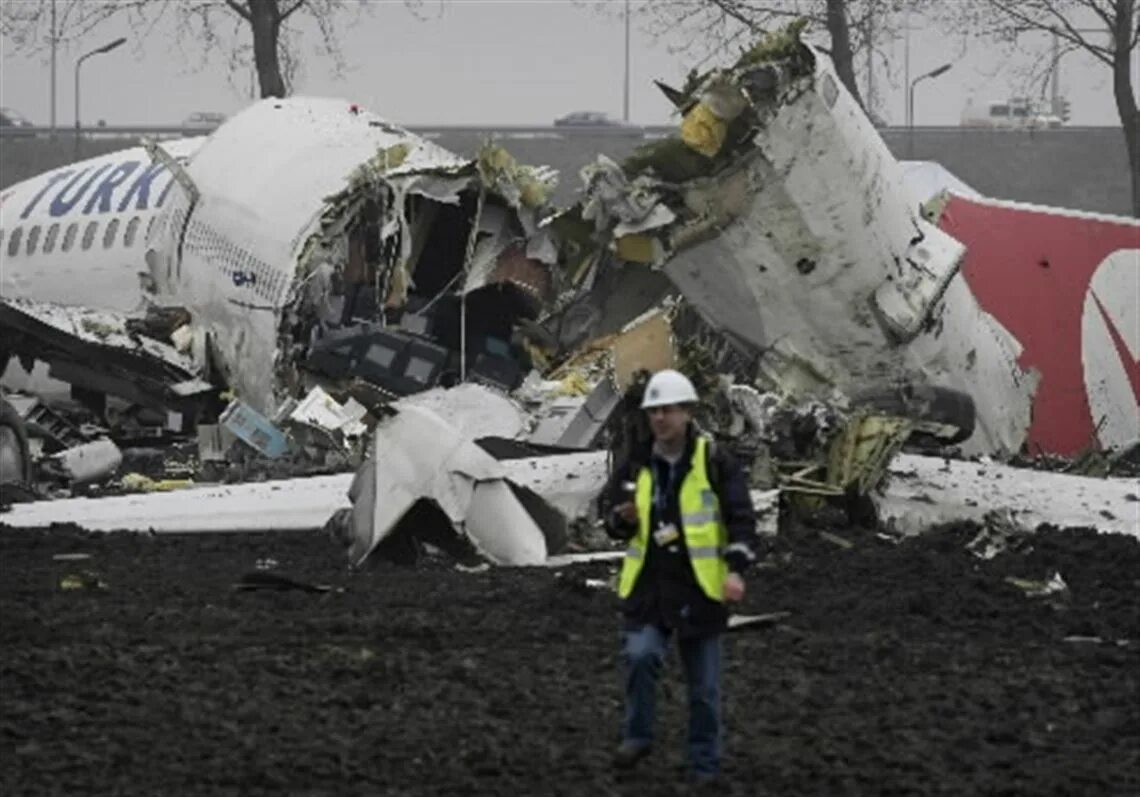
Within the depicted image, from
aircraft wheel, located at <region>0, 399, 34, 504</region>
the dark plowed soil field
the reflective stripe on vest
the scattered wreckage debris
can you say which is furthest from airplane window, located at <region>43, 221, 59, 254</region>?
the reflective stripe on vest

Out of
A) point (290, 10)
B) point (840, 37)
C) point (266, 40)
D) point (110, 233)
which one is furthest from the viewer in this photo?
point (290, 10)

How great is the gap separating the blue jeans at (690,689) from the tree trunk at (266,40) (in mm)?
32335

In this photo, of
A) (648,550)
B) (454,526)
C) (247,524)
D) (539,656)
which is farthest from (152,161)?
(648,550)

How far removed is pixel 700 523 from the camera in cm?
1049

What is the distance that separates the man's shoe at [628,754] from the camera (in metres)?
10.5

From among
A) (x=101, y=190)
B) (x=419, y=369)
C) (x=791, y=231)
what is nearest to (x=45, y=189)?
(x=101, y=190)

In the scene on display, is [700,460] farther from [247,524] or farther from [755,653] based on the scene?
[247,524]

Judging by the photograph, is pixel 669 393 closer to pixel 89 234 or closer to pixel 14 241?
pixel 89 234

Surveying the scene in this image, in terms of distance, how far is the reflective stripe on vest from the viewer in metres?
10.5

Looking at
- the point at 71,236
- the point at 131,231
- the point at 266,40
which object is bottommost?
the point at 71,236

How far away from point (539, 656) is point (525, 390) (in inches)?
427

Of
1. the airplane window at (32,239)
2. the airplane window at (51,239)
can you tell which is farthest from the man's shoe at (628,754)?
the airplane window at (32,239)

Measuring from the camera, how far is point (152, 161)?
30.2 m

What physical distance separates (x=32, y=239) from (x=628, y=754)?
23549 mm
